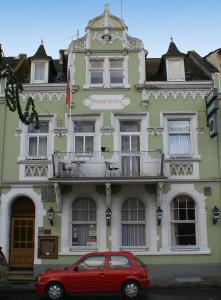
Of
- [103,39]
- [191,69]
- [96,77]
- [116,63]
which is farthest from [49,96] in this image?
[191,69]

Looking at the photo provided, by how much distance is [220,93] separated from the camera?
19312 mm

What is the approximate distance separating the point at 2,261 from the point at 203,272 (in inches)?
340

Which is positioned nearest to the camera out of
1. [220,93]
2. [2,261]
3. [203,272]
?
[2,261]

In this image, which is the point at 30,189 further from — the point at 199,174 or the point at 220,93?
the point at 220,93

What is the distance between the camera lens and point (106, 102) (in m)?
19.4

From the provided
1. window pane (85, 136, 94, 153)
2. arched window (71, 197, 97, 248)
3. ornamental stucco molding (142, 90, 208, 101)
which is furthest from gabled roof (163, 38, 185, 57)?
arched window (71, 197, 97, 248)

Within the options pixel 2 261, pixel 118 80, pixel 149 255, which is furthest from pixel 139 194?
pixel 2 261

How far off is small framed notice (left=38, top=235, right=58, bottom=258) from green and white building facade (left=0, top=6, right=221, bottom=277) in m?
0.04

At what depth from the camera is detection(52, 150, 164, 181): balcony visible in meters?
17.8

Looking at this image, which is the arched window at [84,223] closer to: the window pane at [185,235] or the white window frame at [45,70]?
the window pane at [185,235]

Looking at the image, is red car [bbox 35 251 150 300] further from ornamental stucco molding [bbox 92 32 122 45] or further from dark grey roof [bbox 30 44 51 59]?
ornamental stucco molding [bbox 92 32 122 45]

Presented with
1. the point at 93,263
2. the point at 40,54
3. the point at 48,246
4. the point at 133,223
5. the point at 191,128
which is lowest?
the point at 93,263

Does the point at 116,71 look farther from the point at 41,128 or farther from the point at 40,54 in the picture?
the point at 41,128

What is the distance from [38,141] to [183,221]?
24.9ft
